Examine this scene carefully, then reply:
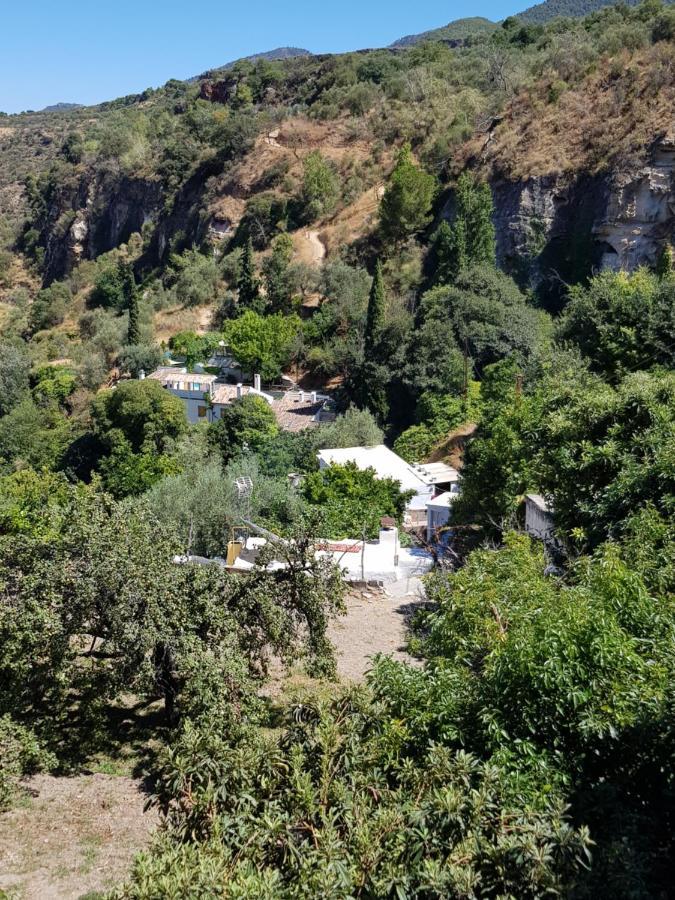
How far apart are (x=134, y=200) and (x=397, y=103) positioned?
2565 cm

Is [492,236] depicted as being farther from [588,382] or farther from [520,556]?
[520,556]

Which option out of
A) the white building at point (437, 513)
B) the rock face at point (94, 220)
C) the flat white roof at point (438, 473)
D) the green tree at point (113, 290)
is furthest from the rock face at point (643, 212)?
the rock face at point (94, 220)

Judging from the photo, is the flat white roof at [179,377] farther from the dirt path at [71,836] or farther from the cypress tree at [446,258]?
the dirt path at [71,836]

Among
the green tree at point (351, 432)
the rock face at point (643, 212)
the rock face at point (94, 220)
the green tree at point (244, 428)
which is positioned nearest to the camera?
the green tree at point (351, 432)

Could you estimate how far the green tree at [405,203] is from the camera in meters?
39.2

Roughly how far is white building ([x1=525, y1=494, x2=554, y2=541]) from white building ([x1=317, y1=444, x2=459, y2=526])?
5.96m

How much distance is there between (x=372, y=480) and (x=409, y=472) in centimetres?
216

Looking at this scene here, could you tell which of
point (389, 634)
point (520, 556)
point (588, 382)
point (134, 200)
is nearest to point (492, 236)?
point (588, 382)

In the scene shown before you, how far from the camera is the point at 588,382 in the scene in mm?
15930

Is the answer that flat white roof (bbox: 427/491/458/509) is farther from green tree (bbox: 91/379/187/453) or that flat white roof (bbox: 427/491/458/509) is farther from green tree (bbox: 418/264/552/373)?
green tree (bbox: 91/379/187/453)

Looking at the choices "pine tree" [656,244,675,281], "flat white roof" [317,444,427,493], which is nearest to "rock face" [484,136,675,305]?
"pine tree" [656,244,675,281]

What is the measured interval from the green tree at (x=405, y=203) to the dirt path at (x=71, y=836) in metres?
34.7

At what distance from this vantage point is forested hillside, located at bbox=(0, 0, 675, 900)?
211 inches

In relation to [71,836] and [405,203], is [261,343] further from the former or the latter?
[71,836]
